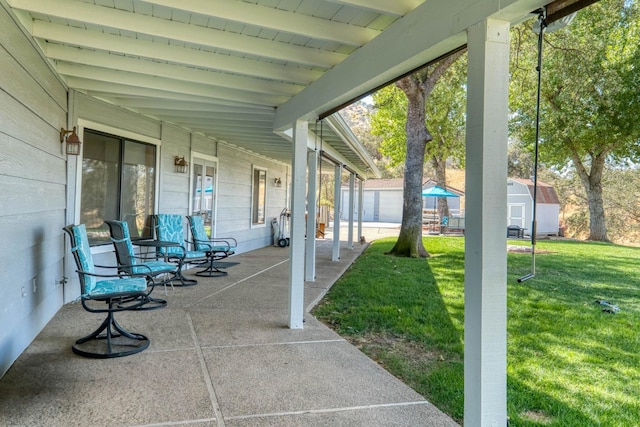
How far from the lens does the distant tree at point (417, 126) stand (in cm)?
972

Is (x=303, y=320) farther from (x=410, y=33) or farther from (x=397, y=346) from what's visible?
(x=410, y=33)

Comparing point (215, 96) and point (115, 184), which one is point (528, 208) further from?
point (115, 184)

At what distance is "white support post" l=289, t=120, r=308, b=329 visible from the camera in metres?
3.90

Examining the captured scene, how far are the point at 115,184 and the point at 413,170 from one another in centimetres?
679

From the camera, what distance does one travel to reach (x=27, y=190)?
311cm

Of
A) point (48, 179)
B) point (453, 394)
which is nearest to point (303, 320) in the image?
point (453, 394)

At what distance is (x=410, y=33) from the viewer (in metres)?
2.16

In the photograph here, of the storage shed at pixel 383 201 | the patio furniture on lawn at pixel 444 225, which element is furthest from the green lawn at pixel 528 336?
the storage shed at pixel 383 201

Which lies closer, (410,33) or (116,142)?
(410,33)

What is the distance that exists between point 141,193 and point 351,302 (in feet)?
11.1

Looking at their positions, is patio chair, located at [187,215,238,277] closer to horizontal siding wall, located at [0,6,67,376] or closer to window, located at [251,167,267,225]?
horizontal siding wall, located at [0,6,67,376]

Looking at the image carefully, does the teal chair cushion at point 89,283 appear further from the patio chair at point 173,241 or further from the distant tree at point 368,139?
the distant tree at point 368,139

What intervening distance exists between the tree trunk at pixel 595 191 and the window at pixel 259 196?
11.6m


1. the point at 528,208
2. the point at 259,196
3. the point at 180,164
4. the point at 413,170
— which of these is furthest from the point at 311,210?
the point at 528,208
